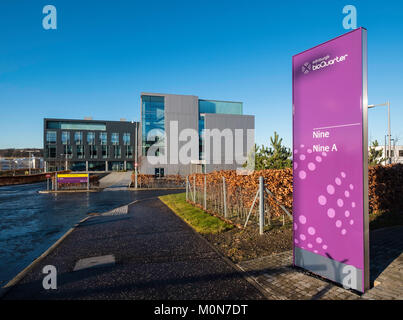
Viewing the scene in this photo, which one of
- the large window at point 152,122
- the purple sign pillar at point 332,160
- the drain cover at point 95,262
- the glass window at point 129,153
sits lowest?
the drain cover at point 95,262

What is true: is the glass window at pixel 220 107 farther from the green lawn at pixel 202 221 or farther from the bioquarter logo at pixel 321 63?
the bioquarter logo at pixel 321 63

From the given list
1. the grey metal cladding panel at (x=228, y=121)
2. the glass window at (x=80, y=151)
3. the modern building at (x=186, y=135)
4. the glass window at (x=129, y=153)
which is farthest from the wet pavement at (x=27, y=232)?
the glass window at (x=129, y=153)

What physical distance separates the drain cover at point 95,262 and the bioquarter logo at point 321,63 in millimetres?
5442

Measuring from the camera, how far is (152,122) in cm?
Result: 3759

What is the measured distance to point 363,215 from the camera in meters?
3.47

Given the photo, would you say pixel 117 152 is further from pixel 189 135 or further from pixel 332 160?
pixel 332 160

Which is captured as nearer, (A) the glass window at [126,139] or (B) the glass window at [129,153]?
(B) the glass window at [129,153]

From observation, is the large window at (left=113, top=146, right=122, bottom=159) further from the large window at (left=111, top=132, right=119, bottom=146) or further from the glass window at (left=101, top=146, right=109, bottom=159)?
the glass window at (left=101, top=146, right=109, bottom=159)

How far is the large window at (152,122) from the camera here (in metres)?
37.2

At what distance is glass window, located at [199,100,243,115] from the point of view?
45.1 m

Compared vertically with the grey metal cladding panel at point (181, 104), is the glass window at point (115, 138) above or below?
below

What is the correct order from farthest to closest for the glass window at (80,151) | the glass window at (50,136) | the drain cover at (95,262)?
the glass window at (80,151), the glass window at (50,136), the drain cover at (95,262)

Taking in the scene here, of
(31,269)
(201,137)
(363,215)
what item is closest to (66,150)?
(201,137)

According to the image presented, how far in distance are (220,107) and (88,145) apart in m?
42.0
